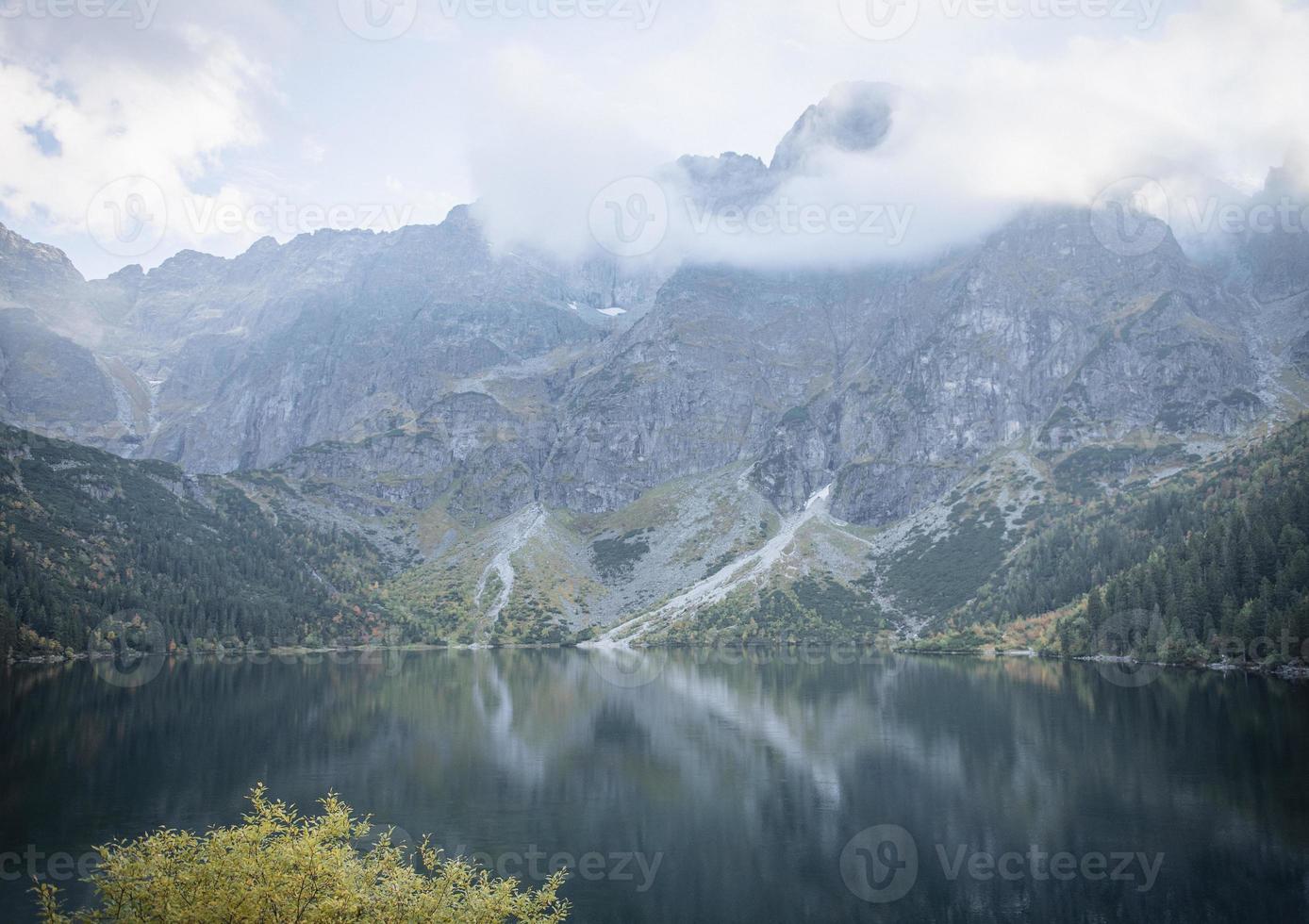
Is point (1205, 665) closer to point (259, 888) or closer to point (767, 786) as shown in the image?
point (767, 786)

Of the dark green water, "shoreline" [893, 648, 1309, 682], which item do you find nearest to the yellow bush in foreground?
the dark green water

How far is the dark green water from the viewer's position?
145ft

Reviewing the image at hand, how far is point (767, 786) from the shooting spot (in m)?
68.6

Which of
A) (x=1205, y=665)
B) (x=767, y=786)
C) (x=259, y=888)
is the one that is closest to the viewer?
(x=259, y=888)

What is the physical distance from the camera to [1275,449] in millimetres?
184125

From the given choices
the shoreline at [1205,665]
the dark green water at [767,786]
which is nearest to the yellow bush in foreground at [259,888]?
the dark green water at [767,786]

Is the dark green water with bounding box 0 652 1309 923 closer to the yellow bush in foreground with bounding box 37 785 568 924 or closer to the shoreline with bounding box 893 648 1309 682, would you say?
the shoreline with bounding box 893 648 1309 682

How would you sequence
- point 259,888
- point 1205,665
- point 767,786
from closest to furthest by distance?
point 259,888 → point 767,786 → point 1205,665

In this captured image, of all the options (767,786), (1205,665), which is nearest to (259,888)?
(767,786)

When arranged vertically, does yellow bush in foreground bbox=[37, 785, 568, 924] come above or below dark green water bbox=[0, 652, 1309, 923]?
above

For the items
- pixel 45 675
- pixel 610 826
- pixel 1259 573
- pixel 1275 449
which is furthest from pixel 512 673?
pixel 1275 449

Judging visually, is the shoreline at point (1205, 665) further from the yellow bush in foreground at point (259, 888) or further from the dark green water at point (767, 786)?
the yellow bush in foreground at point (259, 888)

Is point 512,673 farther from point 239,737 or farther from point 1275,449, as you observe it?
point 1275,449

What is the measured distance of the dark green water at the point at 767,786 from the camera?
145ft
